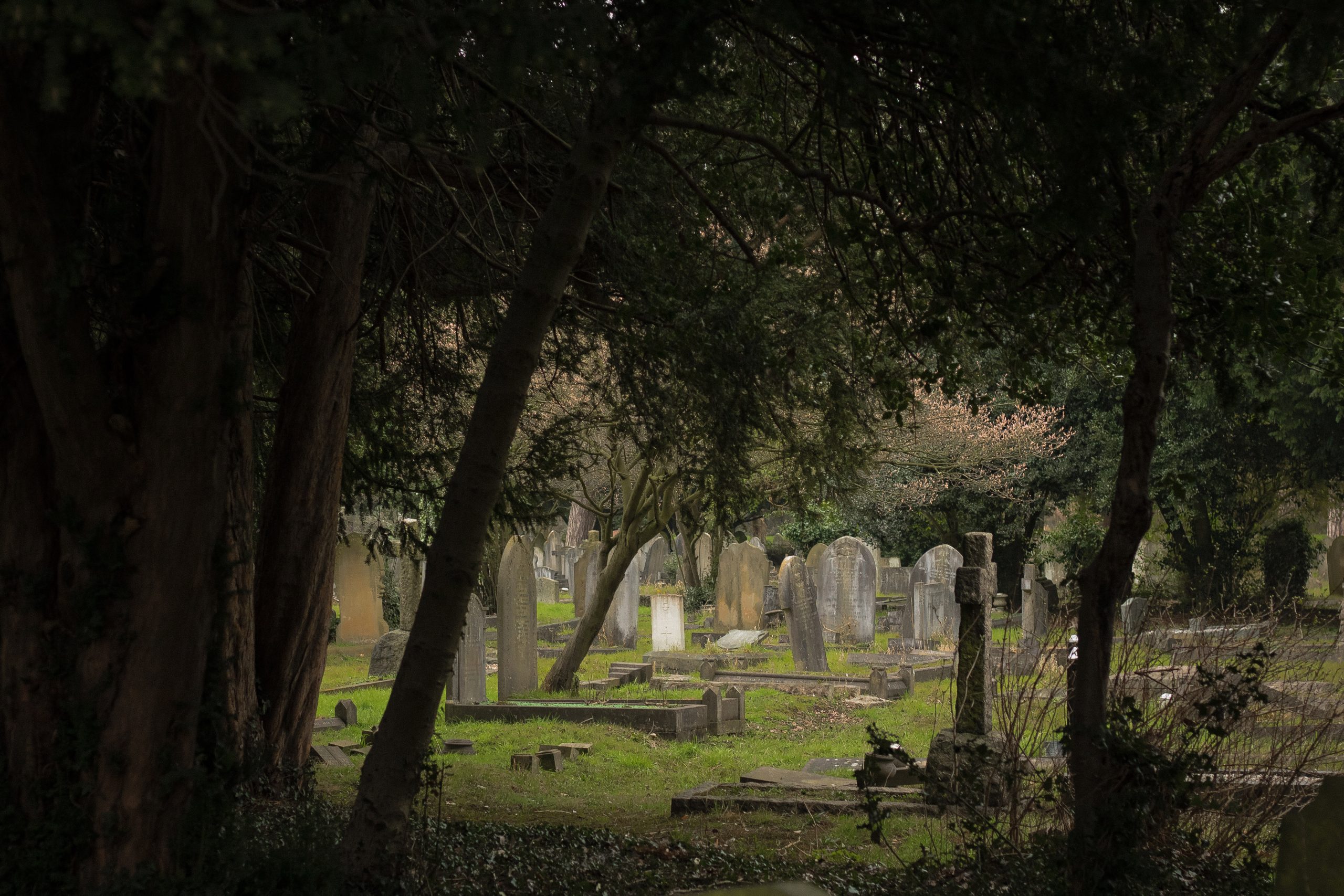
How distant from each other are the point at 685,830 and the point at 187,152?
18.2 feet

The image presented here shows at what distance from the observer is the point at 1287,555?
76.0 feet

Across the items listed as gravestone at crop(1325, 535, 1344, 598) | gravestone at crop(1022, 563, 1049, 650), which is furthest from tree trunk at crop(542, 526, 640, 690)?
gravestone at crop(1325, 535, 1344, 598)

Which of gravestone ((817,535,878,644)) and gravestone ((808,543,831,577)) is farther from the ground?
gravestone ((808,543,831,577))

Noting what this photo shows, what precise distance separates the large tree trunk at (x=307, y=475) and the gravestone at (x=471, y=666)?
6.55m

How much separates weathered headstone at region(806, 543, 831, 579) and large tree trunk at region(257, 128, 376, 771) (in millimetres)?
16162

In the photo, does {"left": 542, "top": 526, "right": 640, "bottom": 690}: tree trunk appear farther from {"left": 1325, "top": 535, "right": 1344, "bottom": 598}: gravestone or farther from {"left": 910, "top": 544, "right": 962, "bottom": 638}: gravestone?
{"left": 1325, "top": 535, "right": 1344, "bottom": 598}: gravestone

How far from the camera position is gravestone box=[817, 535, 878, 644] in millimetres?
21656

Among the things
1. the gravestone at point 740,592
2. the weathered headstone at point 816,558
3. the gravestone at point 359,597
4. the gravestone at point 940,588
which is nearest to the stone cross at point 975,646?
the gravestone at point 940,588

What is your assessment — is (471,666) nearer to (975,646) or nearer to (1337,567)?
(975,646)

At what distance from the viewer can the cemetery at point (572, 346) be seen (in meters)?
4.16

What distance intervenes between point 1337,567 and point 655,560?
16.7 metres

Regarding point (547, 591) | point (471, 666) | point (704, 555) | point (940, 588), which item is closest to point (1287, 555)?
point (940, 588)

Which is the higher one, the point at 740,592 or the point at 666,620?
the point at 740,592

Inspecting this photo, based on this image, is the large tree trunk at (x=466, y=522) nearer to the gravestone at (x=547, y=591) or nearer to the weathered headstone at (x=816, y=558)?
the weathered headstone at (x=816, y=558)
